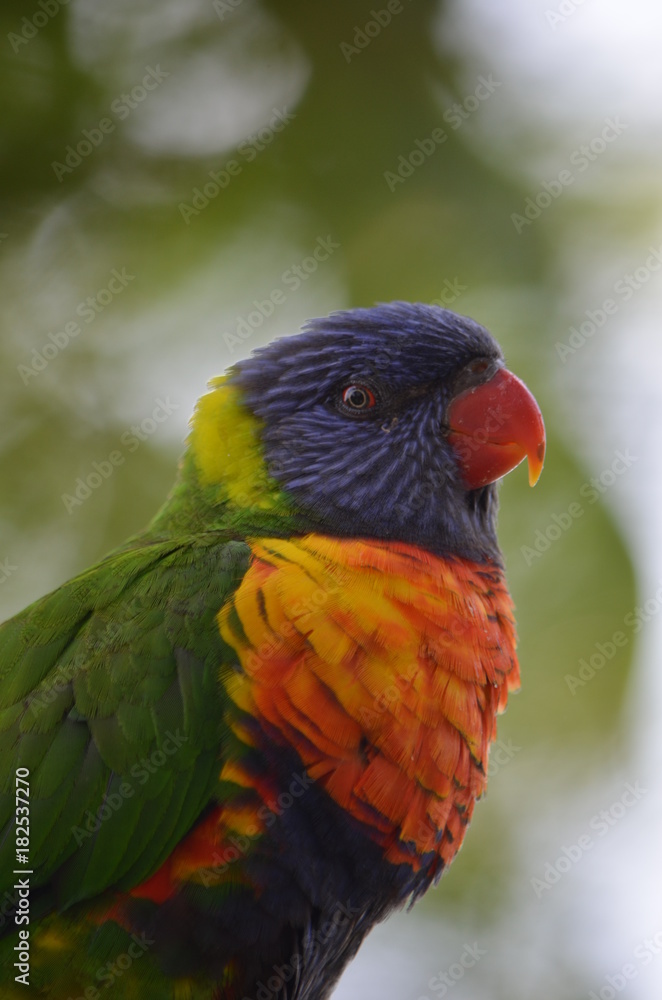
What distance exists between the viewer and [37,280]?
6.15 meters

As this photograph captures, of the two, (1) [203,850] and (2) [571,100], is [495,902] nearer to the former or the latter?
(1) [203,850]

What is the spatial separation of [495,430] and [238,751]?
58.3 inches

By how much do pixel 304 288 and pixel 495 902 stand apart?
4.49 meters

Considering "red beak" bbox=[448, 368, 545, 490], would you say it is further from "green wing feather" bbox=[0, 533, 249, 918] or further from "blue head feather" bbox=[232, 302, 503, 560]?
"green wing feather" bbox=[0, 533, 249, 918]

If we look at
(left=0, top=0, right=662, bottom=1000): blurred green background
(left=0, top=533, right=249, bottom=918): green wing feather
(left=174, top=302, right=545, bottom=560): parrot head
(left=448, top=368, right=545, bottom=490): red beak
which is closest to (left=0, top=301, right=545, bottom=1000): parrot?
(left=0, top=533, right=249, bottom=918): green wing feather

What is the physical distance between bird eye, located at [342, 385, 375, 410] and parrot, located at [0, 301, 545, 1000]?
0.42 m

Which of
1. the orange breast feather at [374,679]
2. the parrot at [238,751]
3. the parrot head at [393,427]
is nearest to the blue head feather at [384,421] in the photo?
the parrot head at [393,427]

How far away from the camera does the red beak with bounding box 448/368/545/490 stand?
3211 millimetres

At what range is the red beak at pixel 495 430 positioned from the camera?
321 centimetres

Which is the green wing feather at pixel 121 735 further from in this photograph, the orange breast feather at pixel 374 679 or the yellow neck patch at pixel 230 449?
the yellow neck patch at pixel 230 449

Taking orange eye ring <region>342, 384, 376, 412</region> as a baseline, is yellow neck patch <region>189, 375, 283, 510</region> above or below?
below

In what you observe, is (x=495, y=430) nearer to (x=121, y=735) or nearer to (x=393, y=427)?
(x=393, y=427)

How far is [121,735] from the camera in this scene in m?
2.52

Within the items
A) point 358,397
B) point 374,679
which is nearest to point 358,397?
point 358,397
